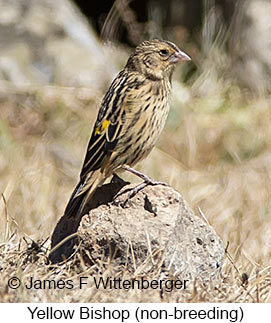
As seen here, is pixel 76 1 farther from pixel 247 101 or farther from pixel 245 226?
pixel 245 226

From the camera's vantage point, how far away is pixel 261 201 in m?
7.56

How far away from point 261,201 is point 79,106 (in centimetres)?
257

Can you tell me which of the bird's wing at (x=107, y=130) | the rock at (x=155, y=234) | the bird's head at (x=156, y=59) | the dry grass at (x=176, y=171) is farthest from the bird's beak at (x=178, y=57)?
the rock at (x=155, y=234)

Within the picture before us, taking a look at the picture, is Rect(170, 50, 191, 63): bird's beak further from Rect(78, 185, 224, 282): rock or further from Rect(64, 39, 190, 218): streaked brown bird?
Rect(78, 185, 224, 282): rock

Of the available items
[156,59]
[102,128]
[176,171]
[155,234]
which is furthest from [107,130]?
[176,171]

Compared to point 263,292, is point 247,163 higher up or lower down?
lower down

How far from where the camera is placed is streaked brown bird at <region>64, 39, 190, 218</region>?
5.32 meters

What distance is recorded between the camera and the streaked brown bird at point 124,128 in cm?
532

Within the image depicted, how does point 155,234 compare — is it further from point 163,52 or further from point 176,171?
point 176,171

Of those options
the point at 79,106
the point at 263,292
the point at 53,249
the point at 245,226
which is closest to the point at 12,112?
the point at 79,106

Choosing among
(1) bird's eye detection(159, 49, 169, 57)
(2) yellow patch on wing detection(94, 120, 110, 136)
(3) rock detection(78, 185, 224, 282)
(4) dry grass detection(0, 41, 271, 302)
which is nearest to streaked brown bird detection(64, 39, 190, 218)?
(2) yellow patch on wing detection(94, 120, 110, 136)

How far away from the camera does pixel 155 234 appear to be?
481cm

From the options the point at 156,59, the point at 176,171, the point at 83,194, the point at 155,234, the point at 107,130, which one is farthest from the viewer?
the point at 176,171

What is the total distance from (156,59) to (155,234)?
4.88 feet
